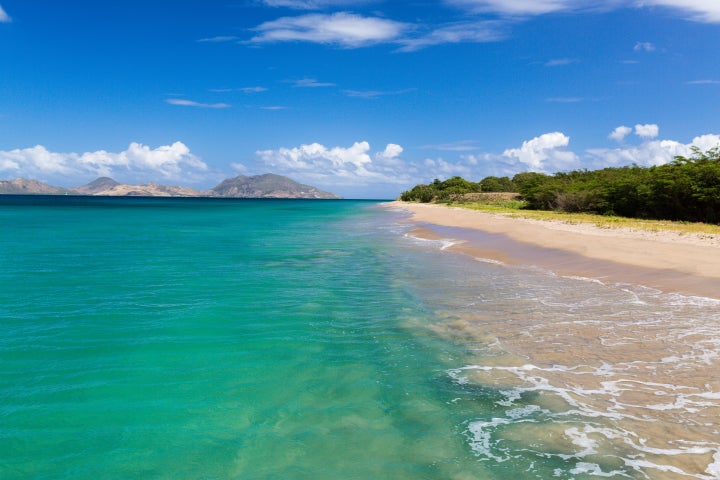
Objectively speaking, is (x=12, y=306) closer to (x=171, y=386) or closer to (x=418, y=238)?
(x=171, y=386)

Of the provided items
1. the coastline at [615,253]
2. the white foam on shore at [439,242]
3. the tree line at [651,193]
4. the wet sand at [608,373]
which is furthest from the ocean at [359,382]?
the tree line at [651,193]

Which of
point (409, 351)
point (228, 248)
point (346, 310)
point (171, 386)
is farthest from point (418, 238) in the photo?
point (171, 386)

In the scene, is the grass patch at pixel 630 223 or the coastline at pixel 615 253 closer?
the coastline at pixel 615 253

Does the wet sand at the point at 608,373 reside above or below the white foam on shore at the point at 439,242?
below

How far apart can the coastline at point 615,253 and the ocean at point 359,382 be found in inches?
74.2

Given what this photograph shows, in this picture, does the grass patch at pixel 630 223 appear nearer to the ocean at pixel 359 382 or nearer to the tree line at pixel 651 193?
the tree line at pixel 651 193

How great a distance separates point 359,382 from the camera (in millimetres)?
8297

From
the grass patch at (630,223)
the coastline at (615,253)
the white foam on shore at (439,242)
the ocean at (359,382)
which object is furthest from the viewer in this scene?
the white foam on shore at (439,242)

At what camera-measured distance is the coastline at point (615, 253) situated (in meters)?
16.3

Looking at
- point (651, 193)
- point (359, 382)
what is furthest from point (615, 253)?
point (651, 193)

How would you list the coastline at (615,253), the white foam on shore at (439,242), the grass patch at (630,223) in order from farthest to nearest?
the white foam on shore at (439,242) → the grass patch at (630,223) → the coastline at (615,253)

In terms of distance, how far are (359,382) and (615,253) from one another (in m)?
18.5

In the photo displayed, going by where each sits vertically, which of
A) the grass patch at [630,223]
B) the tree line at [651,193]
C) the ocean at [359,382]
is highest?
the tree line at [651,193]

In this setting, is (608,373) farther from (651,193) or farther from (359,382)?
(651,193)
